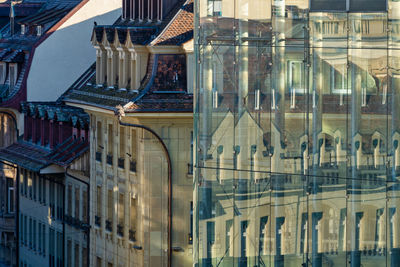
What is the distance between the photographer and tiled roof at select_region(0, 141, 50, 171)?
8144cm

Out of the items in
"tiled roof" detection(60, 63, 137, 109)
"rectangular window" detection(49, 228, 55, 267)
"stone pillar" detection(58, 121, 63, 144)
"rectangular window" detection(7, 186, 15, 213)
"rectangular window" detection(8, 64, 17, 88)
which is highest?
"rectangular window" detection(8, 64, 17, 88)

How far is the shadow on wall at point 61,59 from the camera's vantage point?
8369 cm

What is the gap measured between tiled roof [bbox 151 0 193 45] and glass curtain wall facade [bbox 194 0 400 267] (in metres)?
18.6

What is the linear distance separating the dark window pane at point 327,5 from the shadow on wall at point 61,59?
39402mm

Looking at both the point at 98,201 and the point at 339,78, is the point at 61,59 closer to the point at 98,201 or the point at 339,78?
the point at 98,201

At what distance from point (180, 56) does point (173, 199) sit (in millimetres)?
5297

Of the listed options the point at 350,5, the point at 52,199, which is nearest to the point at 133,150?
the point at 52,199

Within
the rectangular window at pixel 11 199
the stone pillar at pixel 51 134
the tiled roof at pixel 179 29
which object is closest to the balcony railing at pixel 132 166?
the tiled roof at pixel 179 29

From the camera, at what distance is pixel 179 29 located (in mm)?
63375

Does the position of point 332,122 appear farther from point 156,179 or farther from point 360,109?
point 156,179

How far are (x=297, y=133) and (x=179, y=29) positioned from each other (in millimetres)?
20860

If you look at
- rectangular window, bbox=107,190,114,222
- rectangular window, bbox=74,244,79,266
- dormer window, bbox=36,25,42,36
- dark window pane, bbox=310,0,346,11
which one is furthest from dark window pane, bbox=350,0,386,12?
dormer window, bbox=36,25,42,36

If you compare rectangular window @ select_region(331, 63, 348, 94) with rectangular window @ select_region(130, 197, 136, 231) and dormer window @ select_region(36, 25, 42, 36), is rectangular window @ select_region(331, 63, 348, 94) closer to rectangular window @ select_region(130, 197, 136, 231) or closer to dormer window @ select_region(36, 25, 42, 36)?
rectangular window @ select_region(130, 197, 136, 231)

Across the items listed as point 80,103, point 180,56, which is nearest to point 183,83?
point 180,56
